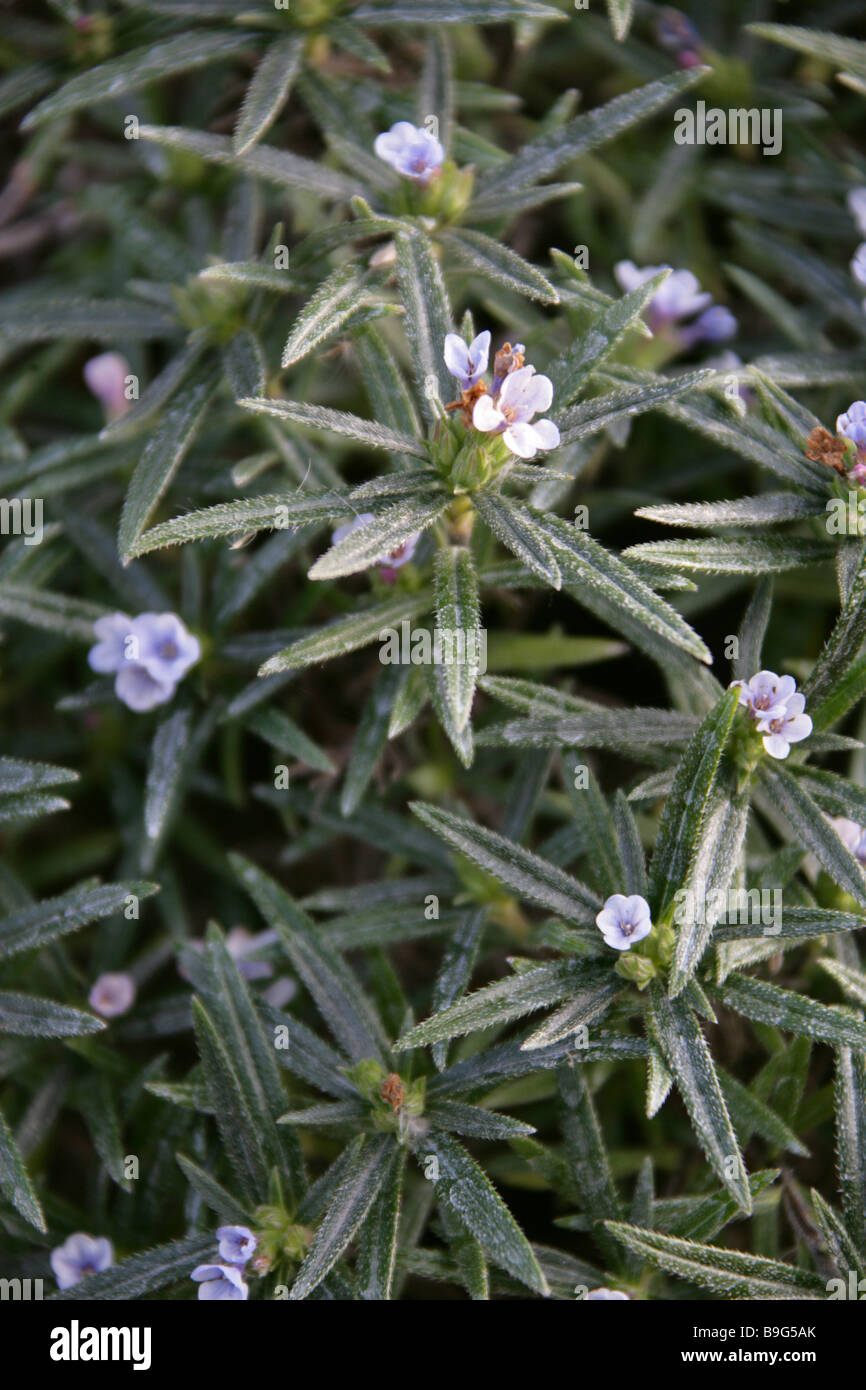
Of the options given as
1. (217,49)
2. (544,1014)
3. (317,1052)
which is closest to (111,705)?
(317,1052)

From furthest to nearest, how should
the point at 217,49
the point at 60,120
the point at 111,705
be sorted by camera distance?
the point at 60,120, the point at 111,705, the point at 217,49

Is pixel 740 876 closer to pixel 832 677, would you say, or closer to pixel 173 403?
pixel 832 677

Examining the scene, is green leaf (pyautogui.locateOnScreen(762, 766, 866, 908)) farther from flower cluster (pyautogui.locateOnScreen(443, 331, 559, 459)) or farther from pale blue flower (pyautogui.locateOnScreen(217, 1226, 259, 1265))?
pale blue flower (pyautogui.locateOnScreen(217, 1226, 259, 1265))

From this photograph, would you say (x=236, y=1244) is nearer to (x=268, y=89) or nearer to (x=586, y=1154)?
(x=586, y=1154)

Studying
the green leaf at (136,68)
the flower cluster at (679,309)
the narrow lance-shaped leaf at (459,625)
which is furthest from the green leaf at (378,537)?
the green leaf at (136,68)

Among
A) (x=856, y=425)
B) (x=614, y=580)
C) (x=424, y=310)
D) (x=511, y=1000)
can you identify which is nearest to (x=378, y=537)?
(x=614, y=580)

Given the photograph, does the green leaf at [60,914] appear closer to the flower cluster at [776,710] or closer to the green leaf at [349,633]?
the green leaf at [349,633]

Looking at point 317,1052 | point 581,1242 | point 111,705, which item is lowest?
point 581,1242
